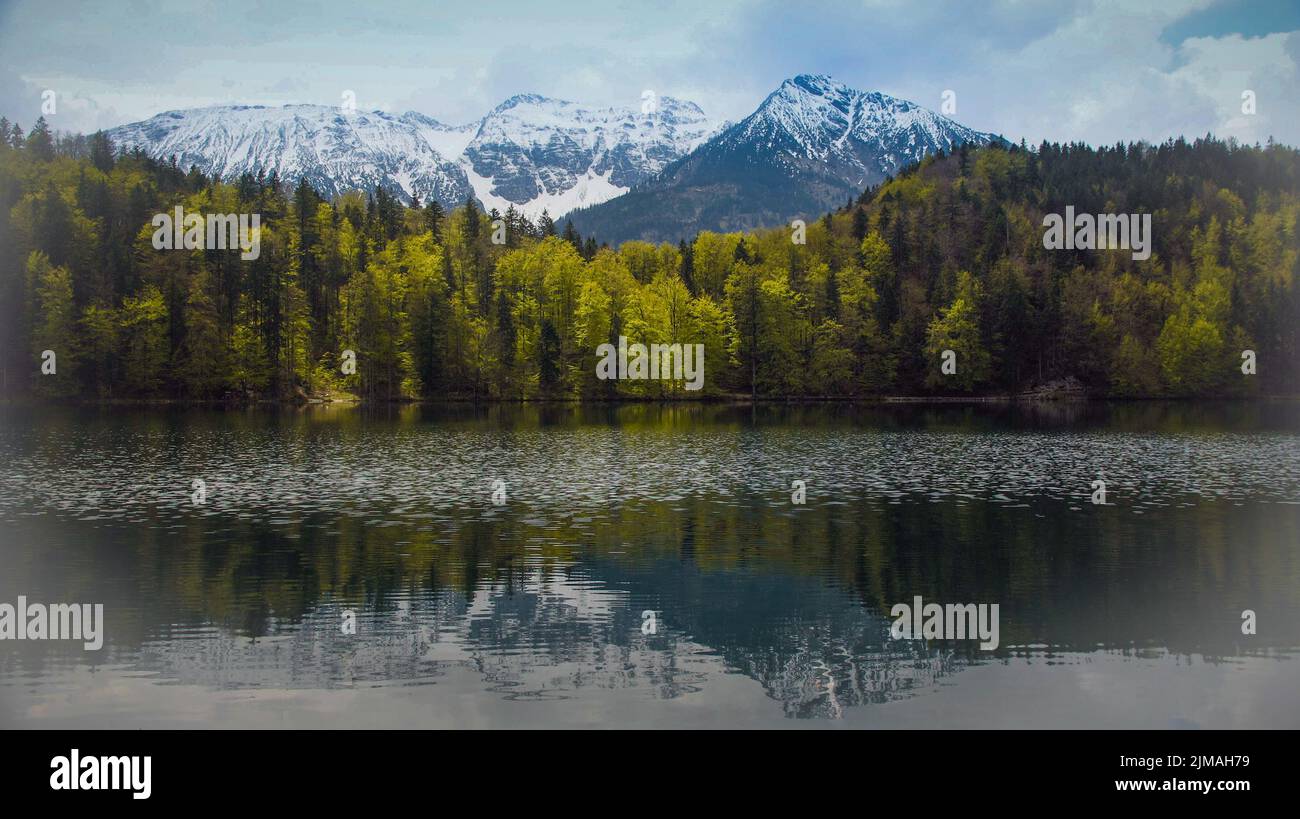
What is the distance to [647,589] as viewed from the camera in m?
26.1

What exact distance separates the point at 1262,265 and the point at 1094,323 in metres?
36.1

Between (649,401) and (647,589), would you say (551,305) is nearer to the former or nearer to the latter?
(649,401)

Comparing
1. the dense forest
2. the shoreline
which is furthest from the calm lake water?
the dense forest

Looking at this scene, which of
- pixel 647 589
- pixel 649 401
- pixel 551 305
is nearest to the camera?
pixel 647 589

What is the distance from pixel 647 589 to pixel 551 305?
130m

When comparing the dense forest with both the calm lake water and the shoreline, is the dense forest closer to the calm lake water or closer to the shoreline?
the shoreline

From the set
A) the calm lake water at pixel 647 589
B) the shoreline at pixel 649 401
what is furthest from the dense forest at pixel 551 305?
the calm lake water at pixel 647 589

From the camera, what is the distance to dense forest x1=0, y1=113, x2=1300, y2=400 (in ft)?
445

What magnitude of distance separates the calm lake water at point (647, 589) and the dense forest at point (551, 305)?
87081 millimetres

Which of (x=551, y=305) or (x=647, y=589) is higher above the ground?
(x=551, y=305)

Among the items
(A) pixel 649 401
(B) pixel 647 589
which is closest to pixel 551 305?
(A) pixel 649 401
